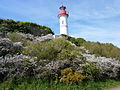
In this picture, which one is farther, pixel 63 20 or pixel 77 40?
pixel 63 20

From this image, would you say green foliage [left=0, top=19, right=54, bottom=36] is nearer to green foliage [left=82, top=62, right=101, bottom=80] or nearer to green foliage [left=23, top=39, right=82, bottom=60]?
green foliage [left=23, top=39, right=82, bottom=60]

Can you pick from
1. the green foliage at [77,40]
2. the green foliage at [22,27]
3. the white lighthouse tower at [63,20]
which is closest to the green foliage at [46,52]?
the green foliage at [22,27]

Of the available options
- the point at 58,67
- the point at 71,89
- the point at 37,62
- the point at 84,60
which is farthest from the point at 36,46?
the point at 71,89

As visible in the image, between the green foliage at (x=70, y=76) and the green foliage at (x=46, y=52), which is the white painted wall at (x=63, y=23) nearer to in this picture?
the green foliage at (x=46, y=52)

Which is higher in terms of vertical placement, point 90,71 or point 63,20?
point 63,20

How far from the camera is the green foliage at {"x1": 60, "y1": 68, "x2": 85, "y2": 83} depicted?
28.6 ft

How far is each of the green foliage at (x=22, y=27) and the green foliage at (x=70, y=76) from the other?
7941mm

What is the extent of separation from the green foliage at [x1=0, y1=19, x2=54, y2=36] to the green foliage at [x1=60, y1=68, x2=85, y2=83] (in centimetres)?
794

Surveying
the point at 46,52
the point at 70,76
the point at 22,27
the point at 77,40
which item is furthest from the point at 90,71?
the point at 77,40

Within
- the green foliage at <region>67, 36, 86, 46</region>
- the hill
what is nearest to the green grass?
the hill

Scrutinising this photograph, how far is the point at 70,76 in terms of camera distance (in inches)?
348

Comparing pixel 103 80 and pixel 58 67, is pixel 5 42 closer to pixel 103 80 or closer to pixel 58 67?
pixel 58 67

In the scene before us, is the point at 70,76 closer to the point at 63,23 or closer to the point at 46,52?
the point at 46,52

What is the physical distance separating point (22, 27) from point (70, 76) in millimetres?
10178
